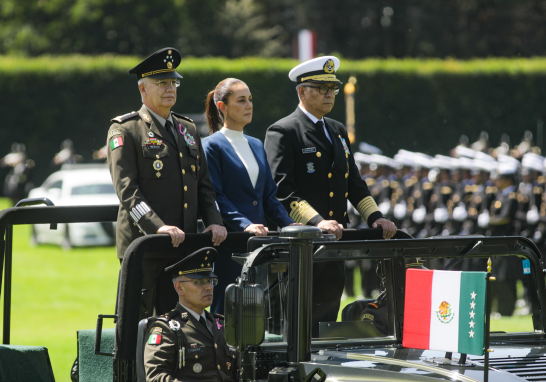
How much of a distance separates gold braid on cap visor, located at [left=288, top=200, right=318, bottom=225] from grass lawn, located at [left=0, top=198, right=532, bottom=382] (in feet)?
2.76

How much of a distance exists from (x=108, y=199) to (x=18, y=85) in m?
12.4

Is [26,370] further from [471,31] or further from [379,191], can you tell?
[471,31]

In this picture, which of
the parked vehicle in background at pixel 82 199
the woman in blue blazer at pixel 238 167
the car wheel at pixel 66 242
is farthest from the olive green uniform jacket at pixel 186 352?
the car wheel at pixel 66 242

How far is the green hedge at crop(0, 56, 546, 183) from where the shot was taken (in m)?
29.3

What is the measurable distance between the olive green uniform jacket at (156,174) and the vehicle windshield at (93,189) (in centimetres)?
1529

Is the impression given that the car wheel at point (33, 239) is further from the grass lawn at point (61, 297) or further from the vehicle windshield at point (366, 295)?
the vehicle windshield at point (366, 295)

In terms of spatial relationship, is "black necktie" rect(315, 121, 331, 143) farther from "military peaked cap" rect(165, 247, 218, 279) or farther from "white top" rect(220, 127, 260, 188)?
"military peaked cap" rect(165, 247, 218, 279)

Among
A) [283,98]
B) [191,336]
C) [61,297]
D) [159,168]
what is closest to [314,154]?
[159,168]

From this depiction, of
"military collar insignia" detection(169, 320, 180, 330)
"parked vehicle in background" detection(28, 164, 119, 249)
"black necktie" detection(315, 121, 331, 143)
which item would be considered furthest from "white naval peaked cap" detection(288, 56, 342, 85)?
"parked vehicle in background" detection(28, 164, 119, 249)

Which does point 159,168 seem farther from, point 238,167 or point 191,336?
point 191,336

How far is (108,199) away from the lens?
19.0 metres

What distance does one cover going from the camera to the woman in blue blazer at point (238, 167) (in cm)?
473

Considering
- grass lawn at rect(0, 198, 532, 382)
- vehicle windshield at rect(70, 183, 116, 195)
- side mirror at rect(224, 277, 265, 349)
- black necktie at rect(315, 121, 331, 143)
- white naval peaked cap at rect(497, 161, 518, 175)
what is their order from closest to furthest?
side mirror at rect(224, 277, 265, 349)
black necktie at rect(315, 121, 331, 143)
grass lawn at rect(0, 198, 532, 382)
white naval peaked cap at rect(497, 161, 518, 175)
vehicle windshield at rect(70, 183, 116, 195)

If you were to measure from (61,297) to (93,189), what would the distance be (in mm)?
6049
